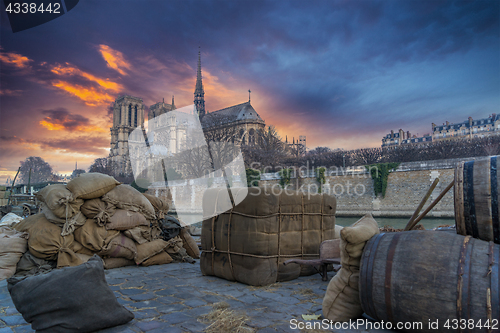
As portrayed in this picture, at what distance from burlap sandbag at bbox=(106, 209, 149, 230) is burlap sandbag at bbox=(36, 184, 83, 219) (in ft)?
1.87

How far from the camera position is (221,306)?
324 centimetres

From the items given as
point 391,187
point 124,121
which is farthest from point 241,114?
point 391,187

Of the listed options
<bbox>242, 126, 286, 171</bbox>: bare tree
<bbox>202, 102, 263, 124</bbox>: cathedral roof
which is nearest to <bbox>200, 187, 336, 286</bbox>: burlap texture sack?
<bbox>242, 126, 286, 171</bbox>: bare tree

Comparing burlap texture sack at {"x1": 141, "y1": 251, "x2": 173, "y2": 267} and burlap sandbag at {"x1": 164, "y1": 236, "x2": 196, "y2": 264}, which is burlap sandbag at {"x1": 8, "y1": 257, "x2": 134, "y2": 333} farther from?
burlap sandbag at {"x1": 164, "y1": 236, "x2": 196, "y2": 264}

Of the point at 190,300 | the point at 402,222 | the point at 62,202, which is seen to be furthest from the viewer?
the point at 402,222

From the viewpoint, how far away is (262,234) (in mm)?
4207

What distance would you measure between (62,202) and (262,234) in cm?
319

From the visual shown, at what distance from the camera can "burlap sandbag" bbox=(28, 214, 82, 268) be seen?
4.74 meters

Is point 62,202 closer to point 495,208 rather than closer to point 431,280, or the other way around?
point 431,280

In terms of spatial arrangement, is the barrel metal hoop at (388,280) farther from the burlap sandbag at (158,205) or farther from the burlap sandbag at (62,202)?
the burlap sandbag at (158,205)

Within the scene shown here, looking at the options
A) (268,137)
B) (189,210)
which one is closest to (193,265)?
(189,210)

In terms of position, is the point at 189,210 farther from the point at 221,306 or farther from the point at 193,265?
the point at 221,306

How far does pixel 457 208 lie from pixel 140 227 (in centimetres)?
491

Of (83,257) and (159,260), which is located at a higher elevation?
(83,257)
